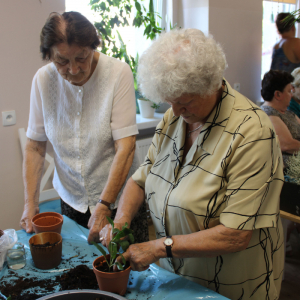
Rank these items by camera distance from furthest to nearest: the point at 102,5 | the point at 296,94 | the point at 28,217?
the point at 296,94 < the point at 102,5 < the point at 28,217

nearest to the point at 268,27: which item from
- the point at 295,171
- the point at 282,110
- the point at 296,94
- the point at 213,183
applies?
the point at 296,94

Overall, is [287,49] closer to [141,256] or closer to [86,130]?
[86,130]

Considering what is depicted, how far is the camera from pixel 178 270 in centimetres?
123

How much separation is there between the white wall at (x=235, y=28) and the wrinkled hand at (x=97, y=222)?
7.95ft

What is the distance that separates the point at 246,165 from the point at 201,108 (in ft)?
0.82

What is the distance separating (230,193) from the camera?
3.26 ft

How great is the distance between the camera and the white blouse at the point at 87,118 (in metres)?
1.54

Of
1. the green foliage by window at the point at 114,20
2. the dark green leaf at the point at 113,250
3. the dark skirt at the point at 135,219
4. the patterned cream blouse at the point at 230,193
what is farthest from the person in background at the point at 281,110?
the dark green leaf at the point at 113,250

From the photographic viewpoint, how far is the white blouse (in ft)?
5.04

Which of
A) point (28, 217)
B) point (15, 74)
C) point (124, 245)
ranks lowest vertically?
point (28, 217)

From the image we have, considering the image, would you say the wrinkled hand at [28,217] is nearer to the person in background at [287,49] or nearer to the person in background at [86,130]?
the person in background at [86,130]

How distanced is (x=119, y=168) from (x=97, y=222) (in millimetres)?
271

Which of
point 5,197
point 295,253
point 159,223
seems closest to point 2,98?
point 5,197

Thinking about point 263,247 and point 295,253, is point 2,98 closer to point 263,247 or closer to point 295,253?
point 263,247
